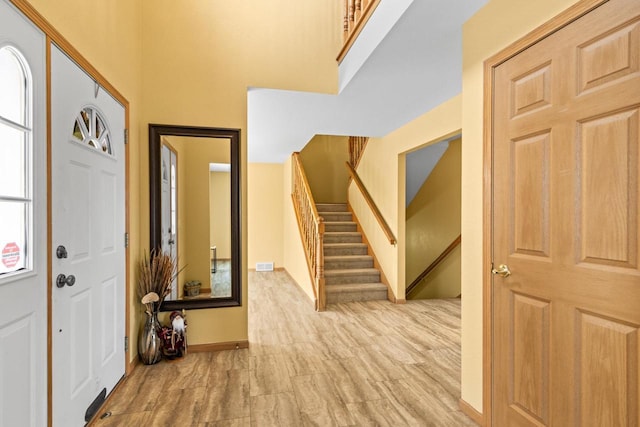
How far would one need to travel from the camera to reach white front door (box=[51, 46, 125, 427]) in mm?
1597

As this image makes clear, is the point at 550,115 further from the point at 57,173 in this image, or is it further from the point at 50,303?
the point at 50,303

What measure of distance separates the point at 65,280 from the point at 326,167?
6.53 meters

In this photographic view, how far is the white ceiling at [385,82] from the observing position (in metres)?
2.03

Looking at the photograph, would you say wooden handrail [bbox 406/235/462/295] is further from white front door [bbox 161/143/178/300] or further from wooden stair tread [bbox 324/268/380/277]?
white front door [bbox 161/143/178/300]

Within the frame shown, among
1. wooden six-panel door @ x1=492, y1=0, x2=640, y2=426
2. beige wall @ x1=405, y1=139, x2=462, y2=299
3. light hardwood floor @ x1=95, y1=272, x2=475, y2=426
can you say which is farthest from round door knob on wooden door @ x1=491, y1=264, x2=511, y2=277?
beige wall @ x1=405, y1=139, x2=462, y2=299

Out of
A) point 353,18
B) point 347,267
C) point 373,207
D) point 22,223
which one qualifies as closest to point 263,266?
point 347,267

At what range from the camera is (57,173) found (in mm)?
1587

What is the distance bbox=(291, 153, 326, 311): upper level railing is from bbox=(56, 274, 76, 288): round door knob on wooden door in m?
2.80

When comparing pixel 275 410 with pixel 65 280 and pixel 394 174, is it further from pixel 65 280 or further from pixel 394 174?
pixel 394 174

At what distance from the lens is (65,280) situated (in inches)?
64.4

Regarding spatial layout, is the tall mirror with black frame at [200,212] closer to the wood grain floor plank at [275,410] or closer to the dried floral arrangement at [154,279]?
the dried floral arrangement at [154,279]

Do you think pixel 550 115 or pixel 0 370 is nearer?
pixel 0 370

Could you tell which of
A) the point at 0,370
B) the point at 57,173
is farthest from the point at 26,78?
the point at 0,370

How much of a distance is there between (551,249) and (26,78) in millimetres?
2442
